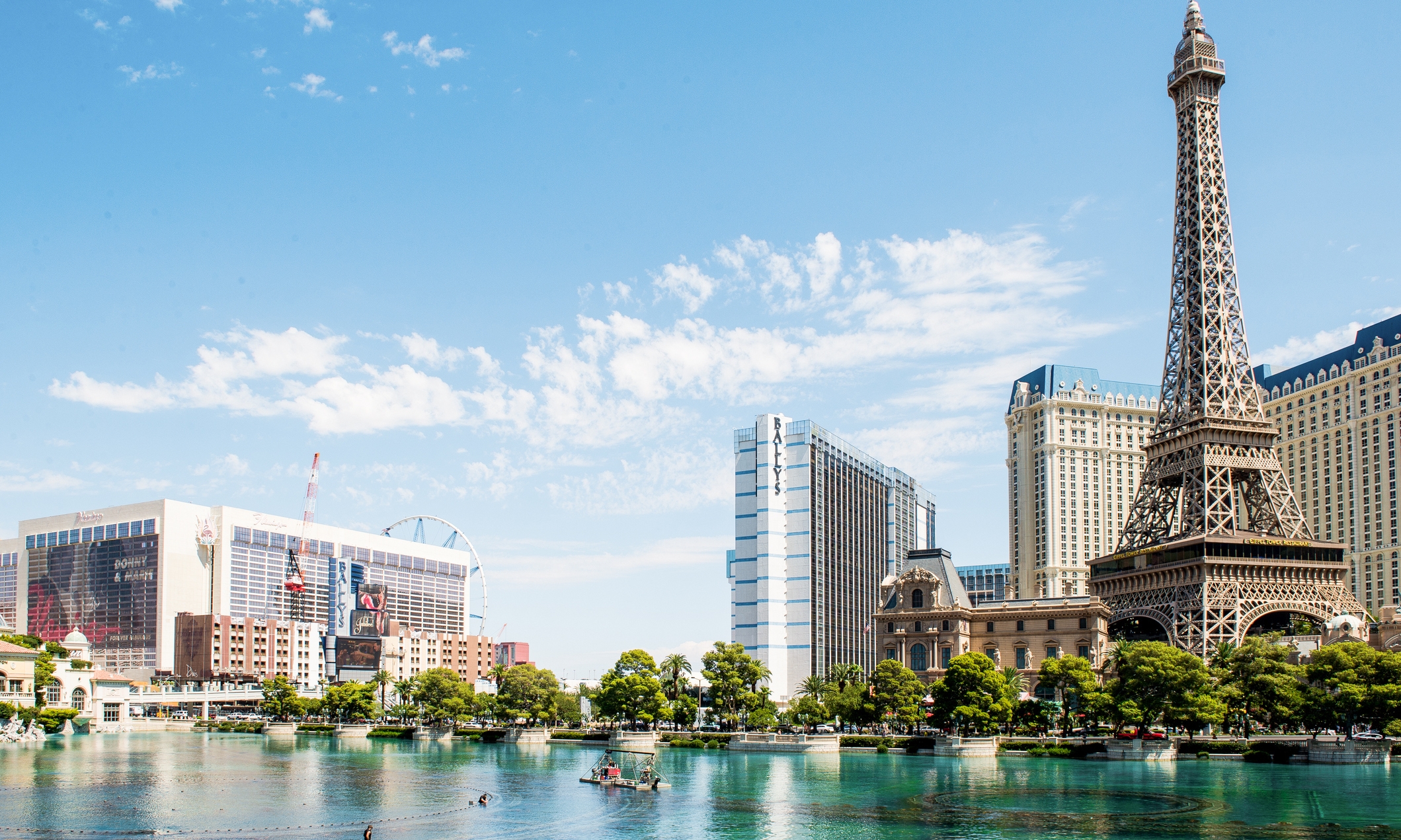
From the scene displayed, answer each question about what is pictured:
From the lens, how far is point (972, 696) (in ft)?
431

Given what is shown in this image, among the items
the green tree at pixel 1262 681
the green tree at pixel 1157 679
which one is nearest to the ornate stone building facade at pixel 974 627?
the green tree at pixel 1262 681

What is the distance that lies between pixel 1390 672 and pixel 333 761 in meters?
108

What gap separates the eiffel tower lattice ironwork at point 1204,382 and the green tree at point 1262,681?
27.3 meters

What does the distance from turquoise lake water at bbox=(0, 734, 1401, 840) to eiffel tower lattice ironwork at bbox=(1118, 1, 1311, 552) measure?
53851mm

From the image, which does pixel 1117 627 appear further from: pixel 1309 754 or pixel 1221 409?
pixel 1309 754

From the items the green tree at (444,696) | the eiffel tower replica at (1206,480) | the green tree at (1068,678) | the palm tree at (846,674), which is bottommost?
the green tree at (444,696)

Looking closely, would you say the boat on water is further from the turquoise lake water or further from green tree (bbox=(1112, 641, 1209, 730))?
green tree (bbox=(1112, 641, 1209, 730))

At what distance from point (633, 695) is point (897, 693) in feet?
107

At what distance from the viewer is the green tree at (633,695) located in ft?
493

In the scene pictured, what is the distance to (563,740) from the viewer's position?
536 ft

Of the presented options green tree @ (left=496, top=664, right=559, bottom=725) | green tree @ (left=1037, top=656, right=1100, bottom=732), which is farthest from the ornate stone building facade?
green tree @ (left=496, top=664, right=559, bottom=725)

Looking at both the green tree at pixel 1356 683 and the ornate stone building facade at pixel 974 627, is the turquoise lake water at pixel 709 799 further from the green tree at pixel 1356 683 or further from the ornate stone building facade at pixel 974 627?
the ornate stone building facade at pixel 974 627

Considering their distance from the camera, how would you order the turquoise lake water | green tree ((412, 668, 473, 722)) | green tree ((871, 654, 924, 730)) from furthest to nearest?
green tree ((412, 668, 473, 722)), green tree ((871, 654, 924, 730)), the turquoise lake water

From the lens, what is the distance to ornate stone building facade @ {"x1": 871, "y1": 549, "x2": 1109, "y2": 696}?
6599 inches
